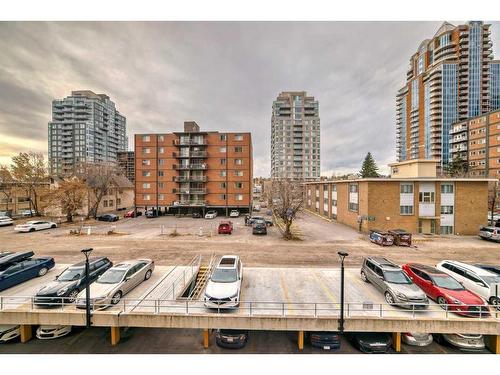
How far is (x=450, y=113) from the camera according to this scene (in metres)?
80.3

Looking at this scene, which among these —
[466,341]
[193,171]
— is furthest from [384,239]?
[193,171]

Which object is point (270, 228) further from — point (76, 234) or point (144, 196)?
point (144, 196)

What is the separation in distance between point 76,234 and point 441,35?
13638 cm

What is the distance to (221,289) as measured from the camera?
31.9 feet

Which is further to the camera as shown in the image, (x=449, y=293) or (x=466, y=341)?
(x=449, y=293)

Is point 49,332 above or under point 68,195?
under

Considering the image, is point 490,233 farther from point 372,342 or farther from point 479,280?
point 372,342

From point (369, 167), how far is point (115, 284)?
264ft

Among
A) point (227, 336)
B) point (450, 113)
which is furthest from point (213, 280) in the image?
point (450, 113)

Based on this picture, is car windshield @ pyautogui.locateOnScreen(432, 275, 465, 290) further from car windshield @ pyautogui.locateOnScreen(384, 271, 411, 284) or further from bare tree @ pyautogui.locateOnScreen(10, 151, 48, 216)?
bare tree @ pyautogui.locateOnScreen(10, 151, 48, 216)

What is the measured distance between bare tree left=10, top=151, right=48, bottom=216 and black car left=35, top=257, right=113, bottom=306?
39.8 metres

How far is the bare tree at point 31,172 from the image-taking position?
38.5 meters

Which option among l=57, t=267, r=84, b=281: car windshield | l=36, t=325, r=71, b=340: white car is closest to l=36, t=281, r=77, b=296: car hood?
l=57, t=267, r=84, b=281: car windshield

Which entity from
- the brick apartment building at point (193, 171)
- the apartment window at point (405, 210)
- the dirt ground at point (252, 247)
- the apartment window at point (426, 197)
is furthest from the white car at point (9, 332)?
the apartment window at point (426, 197)
